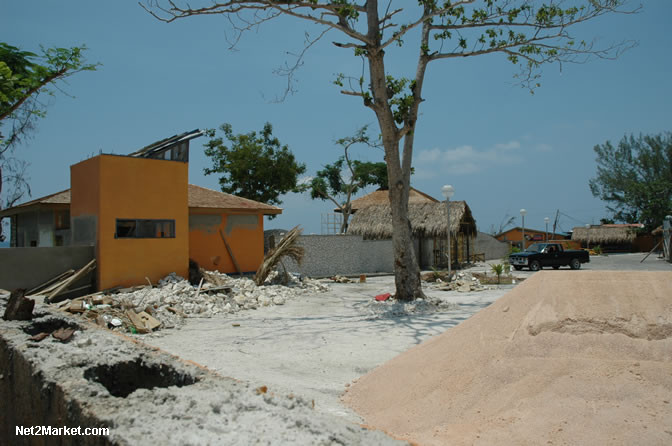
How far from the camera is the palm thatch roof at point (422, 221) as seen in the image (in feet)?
85.2

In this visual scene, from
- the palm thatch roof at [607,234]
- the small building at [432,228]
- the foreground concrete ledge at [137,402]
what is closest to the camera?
the foreground concrete ledge at [137,402]

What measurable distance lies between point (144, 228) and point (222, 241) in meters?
3.63

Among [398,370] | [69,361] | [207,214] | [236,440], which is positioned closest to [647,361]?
[398,370]

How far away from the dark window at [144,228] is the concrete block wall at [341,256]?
24.8 feet

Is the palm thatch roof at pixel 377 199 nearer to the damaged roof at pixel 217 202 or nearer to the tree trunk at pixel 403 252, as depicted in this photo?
the damaged roof at pixel 217 202

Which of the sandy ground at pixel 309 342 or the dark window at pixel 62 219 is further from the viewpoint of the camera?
the dark window at pixel 62 219

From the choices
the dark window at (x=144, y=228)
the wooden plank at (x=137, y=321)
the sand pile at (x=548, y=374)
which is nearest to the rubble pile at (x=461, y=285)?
the dark window at (x=144, y=228)

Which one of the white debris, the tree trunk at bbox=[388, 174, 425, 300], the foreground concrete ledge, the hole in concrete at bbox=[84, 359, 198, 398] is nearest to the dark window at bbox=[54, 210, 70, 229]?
the white debris

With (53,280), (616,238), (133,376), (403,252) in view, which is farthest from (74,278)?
Result: (616,238)

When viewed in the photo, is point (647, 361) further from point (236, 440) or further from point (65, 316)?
point (65, 316)

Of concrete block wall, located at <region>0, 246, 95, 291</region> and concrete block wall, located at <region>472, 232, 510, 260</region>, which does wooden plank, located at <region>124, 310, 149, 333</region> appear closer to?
concrete block wall, located at <region>0, 246, 95, 291</region>

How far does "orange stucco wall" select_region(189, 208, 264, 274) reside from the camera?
1600 centimetres

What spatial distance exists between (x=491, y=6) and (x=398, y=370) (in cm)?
970

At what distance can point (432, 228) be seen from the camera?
26.2 m
